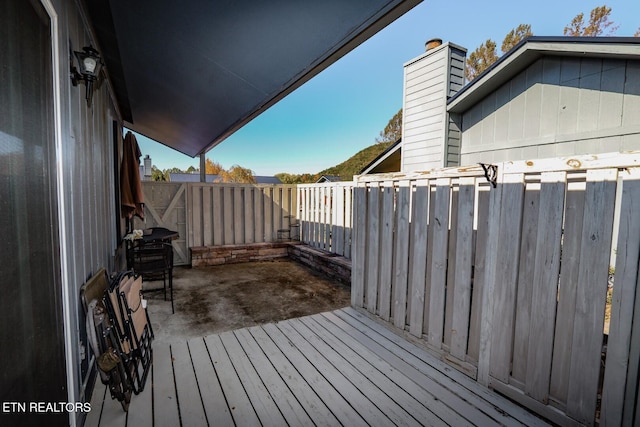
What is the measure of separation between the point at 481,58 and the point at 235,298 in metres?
14.9

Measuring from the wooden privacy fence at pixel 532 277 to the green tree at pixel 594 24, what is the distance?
42.5 ft

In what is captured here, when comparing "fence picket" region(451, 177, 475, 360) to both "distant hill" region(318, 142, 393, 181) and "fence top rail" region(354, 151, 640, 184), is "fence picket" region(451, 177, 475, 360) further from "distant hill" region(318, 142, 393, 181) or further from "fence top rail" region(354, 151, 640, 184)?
"distant hill" region(318, 142, 393, 181)

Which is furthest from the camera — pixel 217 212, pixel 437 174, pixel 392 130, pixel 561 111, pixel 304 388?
pixel 392 130

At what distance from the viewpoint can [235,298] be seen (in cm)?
397

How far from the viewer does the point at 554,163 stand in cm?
155

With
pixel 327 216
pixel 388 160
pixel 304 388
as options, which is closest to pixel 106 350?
pixel 304 388

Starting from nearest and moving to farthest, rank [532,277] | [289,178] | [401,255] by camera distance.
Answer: [532,277] → [401,255] → [289,178]

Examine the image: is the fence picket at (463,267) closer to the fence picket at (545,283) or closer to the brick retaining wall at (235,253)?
the fence picket at (545,283)

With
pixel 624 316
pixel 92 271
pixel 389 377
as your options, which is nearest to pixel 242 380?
pixel 389 377

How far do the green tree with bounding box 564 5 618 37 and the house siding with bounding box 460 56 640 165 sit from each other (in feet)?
31.2

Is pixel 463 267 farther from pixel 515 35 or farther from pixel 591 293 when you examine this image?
pixel 515 35

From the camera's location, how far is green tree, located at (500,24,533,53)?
39.1 ft

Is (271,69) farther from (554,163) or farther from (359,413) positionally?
(359,413)

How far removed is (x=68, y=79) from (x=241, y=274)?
406 cm
